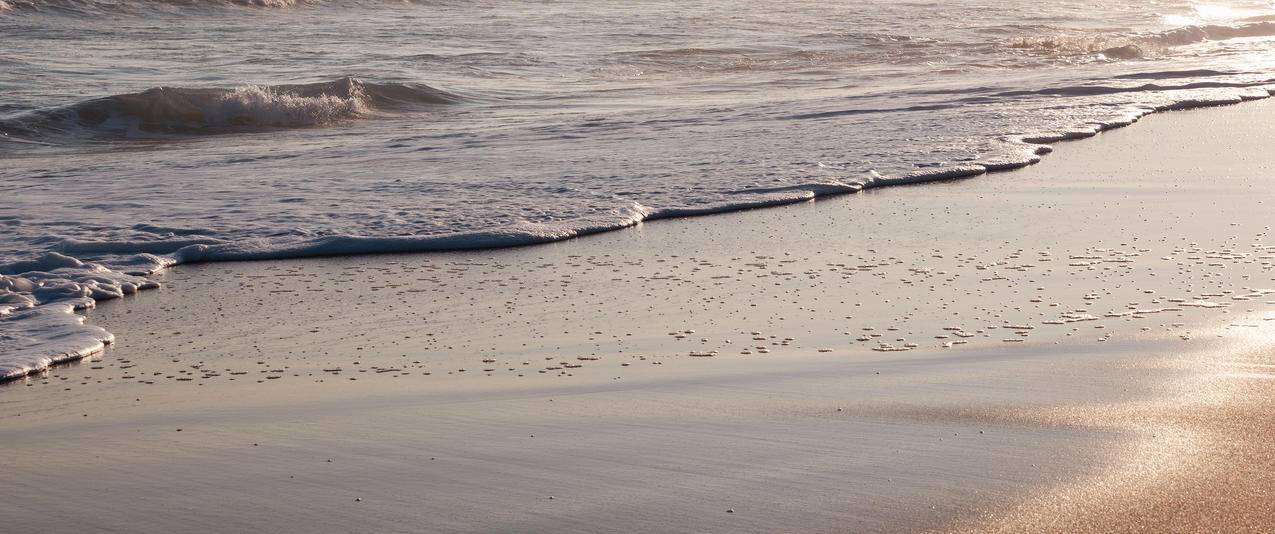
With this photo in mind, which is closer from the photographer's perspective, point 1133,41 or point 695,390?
point 695,390

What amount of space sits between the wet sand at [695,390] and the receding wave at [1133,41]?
15.9 metres

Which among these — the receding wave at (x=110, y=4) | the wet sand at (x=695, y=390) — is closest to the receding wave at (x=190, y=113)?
the wet sand at (x=695, y=390)

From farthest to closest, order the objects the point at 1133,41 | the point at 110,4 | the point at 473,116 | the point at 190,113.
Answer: the point at 110,4
the point at 1133,41
the point at 190,113
the point at 473,116

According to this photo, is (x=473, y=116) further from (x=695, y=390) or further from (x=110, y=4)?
(x=110, y=4)

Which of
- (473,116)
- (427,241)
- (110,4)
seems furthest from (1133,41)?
(427,241)

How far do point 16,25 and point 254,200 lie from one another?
1800 centimetres

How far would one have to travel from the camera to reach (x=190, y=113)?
45.5 ft

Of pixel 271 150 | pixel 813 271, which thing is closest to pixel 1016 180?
pixel 813 271

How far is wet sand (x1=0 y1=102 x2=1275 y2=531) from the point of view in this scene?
307 cm

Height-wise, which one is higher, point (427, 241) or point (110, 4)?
point (110, 4)

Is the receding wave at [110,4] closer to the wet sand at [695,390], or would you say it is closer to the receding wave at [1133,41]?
the receding wave at [1133,41]

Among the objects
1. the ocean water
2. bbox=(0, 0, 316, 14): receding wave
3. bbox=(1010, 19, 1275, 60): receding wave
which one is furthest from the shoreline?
bbox=(0, 0, 316, 14): receding wave

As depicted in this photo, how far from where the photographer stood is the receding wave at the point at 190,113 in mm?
13125

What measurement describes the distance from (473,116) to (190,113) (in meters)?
3.01
